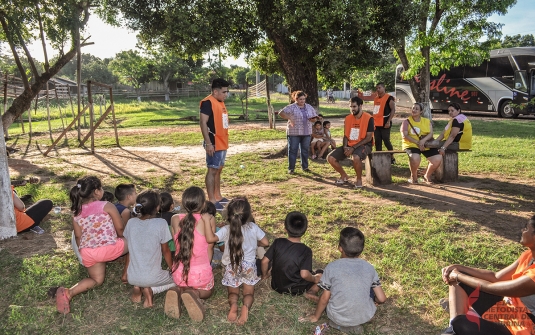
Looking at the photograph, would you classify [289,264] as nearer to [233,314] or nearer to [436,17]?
[233,314]

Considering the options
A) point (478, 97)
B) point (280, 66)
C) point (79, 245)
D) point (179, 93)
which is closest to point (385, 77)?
point (478, 97)

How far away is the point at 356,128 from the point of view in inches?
289

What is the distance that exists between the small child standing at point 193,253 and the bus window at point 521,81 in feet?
72.4

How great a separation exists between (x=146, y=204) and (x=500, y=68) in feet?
76.8

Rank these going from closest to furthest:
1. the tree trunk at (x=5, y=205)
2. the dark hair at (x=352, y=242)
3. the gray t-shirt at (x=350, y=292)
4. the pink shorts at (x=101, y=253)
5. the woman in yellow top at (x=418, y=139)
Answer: the gray t-shirt at (x=350, y=292)
the dark hair at (x=352, y=242)
the pink shorts at (x=101, y=253)
the tree trunk at (x=5, y=205)
the woman in yellow top at (x=418, y=139)

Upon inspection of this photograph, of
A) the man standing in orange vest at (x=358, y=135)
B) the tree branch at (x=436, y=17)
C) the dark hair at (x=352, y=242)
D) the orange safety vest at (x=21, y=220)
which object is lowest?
the orange safety vest at (x=21, y=220)

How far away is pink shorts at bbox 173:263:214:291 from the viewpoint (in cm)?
353

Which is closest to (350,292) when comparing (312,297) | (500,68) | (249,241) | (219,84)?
(312,297)

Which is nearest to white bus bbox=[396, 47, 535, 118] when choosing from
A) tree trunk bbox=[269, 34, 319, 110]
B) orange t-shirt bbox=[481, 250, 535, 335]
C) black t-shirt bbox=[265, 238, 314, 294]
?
tree trunk bbox=[269, 34, 319, 110]

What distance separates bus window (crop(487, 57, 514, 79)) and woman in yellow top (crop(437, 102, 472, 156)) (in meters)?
17.3

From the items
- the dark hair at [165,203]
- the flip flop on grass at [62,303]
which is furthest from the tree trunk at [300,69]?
the flip flop on grass at [62,303]

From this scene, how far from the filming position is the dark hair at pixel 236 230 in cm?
348

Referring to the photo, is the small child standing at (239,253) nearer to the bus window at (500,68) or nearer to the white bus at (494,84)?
the white bus at (494,84)

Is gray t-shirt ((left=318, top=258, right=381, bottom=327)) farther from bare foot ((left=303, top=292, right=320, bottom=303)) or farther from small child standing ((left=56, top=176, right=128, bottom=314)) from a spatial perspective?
small child standing ((left=56, top=176, right=128, bottom=314))
